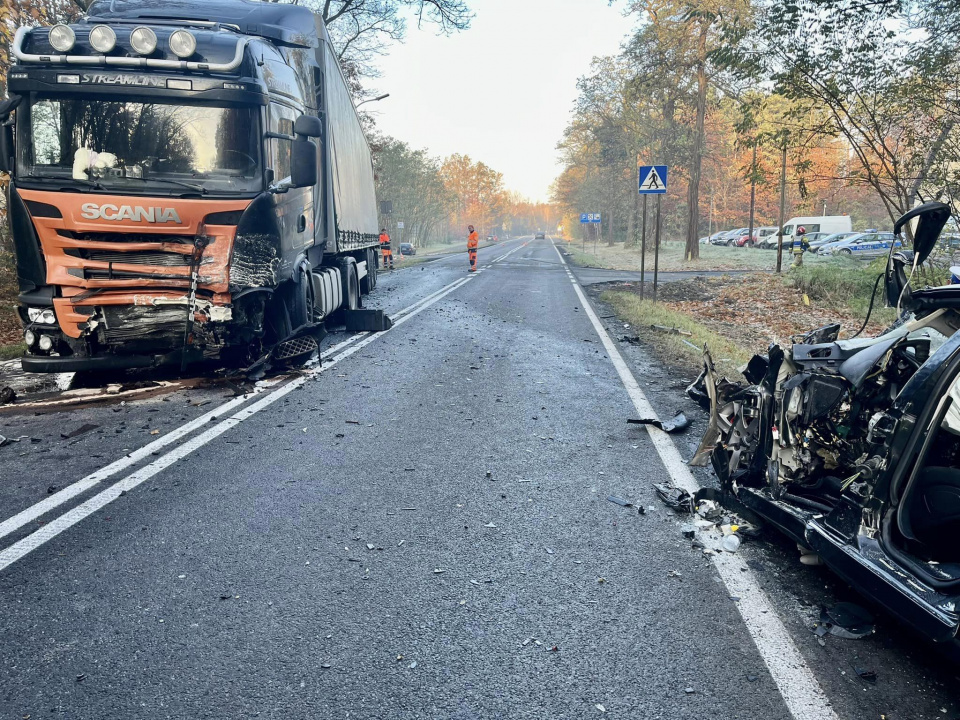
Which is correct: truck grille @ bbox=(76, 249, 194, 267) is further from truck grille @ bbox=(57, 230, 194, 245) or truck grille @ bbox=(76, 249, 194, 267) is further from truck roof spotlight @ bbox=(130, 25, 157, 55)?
truck roof spotlight @ bbox=(130, 25, 157, 55)

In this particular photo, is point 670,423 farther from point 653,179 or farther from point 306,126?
point 653,179

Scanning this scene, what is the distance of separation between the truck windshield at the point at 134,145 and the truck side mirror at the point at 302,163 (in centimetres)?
62

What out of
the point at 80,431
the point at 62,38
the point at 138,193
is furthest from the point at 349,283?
the point at 80,431

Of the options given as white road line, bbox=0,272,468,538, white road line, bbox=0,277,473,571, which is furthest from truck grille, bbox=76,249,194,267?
white road line, bbox=0,277,473,571

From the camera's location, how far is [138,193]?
6590mm

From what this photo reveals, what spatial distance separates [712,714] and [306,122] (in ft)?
23.7

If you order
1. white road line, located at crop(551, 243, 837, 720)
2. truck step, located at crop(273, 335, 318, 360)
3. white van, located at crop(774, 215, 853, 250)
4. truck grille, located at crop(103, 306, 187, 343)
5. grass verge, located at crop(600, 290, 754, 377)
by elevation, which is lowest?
white road line, located at crop(551, 243, 837, 720)

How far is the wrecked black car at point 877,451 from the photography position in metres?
2.65

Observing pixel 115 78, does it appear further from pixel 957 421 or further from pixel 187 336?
pixel 957 421

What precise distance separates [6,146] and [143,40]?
1.81 meters

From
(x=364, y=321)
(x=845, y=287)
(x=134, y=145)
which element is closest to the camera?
(x=134, y=145)

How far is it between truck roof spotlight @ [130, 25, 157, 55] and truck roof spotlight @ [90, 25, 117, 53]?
0.18m

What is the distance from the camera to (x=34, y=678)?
254 centimetres

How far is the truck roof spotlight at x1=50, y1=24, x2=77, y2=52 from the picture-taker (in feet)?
21.2
